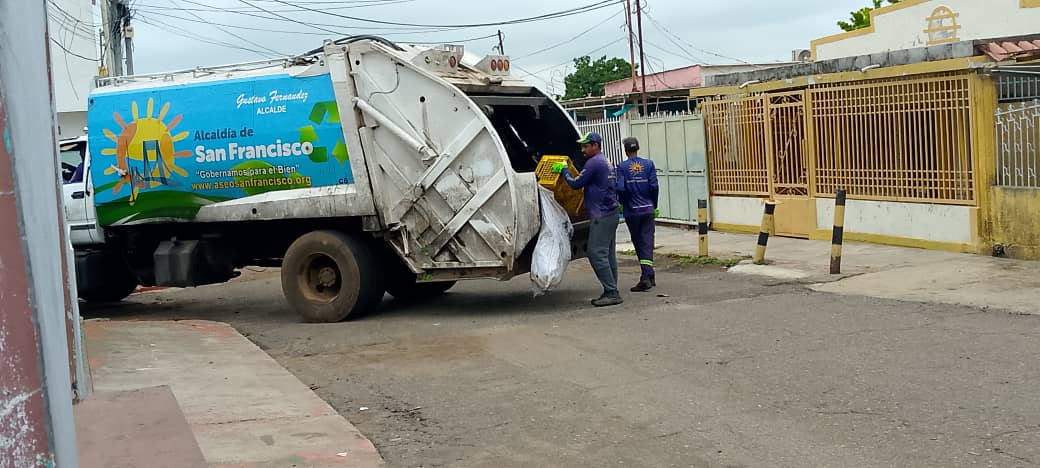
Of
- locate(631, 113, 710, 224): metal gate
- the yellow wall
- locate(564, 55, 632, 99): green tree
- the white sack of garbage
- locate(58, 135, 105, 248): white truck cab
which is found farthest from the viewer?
locate(564, 55, 632, 99): green tree

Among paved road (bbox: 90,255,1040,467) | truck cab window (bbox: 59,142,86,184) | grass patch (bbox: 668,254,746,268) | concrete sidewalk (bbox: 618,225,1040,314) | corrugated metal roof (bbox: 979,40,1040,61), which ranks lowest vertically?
paved road (bbox: 90,255,1040,467)

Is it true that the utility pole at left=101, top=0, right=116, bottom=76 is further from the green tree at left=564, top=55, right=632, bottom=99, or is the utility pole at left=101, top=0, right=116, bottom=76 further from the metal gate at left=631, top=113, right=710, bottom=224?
the green tree at left=564, top=55, right=632, bottom=99

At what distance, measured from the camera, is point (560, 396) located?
695cm

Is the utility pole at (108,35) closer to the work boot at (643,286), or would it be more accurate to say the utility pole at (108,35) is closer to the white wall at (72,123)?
the white wall at (72,123)

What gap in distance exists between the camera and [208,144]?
36.5ft

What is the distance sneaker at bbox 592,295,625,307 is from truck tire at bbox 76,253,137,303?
560 centimetres

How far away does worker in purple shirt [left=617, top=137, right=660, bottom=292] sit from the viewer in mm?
11156

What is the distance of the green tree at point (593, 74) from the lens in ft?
189

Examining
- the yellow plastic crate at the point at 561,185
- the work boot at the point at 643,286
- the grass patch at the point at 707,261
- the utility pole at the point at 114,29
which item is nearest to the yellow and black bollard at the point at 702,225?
the grass patch at the point at 707,261

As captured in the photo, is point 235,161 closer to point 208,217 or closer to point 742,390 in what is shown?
point 208,217

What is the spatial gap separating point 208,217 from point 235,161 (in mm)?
753

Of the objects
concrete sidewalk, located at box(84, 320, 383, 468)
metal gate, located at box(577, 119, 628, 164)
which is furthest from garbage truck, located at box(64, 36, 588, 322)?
metal gate, located at box(577, 119, 628, 164)

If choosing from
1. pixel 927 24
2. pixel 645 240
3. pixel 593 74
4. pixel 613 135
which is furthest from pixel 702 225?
pixel 593 74

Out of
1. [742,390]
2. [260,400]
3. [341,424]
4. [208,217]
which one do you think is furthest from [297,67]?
[742,390]
